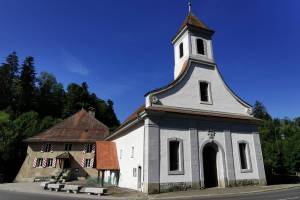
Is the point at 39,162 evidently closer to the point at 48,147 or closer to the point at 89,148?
the point at 48,147

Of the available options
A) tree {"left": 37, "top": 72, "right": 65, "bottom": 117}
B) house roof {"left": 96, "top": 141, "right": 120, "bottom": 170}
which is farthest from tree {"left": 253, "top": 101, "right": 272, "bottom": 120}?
house roof {"left": 96, "top": 141, "right": 120, "bottom": 170}

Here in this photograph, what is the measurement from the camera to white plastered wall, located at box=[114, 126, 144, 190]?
18761 millimetres

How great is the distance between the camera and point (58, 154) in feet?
120

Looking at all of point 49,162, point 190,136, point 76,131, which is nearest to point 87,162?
point 76,131

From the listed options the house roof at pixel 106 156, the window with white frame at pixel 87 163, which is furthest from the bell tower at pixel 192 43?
the window with white frame at pixel 87 163

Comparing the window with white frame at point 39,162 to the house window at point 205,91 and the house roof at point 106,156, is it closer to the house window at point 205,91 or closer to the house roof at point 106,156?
the house roof at point 106,156

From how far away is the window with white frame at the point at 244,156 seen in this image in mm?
20531

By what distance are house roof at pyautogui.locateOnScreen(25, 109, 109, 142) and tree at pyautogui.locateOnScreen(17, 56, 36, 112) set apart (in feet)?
94.2

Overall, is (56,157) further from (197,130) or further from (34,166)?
(197,130)

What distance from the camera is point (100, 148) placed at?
25.5 metres

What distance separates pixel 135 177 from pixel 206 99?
9198mm

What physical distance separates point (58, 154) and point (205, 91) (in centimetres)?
2588

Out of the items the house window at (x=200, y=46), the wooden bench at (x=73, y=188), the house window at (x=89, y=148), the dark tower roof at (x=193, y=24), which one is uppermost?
the dark tower roof at (x=193, y=24)

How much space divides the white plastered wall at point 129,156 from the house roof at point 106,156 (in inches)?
31.1
